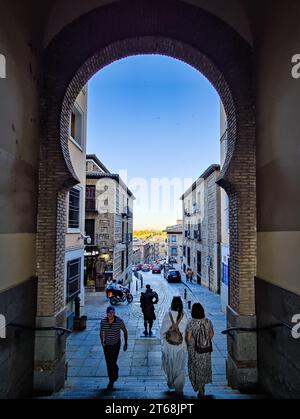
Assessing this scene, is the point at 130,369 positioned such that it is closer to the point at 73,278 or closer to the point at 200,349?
the point at 200,349

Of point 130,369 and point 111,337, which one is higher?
point 111,337

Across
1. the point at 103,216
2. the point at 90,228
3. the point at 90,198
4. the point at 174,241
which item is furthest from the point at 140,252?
the point at 90,198

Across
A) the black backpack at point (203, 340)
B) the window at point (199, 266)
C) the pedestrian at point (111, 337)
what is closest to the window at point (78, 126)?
the pedestrian at point (111, 337)

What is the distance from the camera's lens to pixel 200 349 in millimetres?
4625

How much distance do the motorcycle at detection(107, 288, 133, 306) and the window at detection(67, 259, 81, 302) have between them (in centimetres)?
387

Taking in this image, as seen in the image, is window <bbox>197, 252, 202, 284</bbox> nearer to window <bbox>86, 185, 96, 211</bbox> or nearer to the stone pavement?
window <bbox>86, 185, 96, 211</bbox>

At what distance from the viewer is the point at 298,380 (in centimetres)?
381

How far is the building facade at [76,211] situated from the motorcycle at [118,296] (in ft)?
10.8

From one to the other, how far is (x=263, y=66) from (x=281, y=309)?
4287mm

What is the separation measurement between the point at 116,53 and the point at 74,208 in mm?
6640

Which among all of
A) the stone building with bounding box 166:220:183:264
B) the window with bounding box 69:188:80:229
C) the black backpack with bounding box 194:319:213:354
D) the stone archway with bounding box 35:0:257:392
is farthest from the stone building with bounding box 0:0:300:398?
the stone building with bounding box 166:220:183:264

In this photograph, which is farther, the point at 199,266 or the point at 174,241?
the point at 174,241
